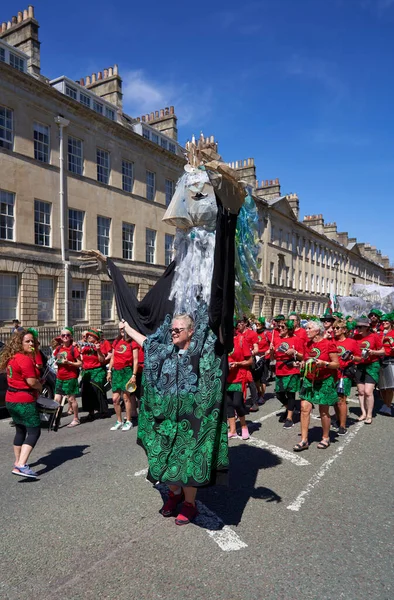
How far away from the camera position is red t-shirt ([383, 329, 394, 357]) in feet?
27.9

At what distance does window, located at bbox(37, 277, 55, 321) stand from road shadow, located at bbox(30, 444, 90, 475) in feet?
46.9

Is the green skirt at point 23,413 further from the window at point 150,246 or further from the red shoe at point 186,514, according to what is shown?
the window at point 150,246

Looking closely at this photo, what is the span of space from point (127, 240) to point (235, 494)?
2159cm

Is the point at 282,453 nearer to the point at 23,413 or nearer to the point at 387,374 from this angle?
the point at 23,413

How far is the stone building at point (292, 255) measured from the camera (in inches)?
1692

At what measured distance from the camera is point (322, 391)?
6.07m

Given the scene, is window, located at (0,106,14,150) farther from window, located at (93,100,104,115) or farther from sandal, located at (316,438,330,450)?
sandal, located at (316,438,330,450)

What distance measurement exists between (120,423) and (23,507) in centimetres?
321

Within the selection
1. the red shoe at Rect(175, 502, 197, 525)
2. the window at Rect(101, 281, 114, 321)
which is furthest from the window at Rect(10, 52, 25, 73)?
the red shoe at Rect(175, 502, 197, 525)

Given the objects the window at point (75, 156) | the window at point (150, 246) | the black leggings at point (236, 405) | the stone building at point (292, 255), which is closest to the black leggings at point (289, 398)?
the black leggings at point (236, 405)

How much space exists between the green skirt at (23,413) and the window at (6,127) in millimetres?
16183

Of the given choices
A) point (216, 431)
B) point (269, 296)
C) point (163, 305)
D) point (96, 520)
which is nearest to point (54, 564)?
point (96, 520)

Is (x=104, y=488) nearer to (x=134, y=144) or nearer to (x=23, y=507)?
(x=23, y=507)

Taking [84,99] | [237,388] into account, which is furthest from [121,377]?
[84,99]
